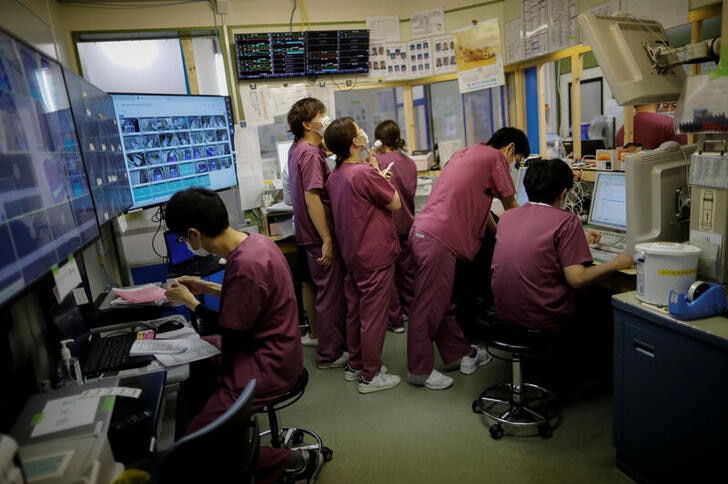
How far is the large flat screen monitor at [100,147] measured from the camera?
209cm

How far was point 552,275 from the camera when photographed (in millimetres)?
2016

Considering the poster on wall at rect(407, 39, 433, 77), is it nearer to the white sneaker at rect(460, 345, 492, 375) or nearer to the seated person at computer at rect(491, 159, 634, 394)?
the seated person at computer at rect(491, 159, 634, 394)

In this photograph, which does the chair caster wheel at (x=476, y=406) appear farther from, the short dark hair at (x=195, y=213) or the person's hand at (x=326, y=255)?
the short dark hair at (x=195, y=213)

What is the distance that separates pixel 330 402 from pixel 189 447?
163 centimetres

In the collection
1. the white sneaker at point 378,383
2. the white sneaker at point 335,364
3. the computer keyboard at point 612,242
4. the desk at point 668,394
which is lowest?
the white sneaker at point 335,364

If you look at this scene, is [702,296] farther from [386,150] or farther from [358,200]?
[386,150]

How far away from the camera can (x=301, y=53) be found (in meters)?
3.92

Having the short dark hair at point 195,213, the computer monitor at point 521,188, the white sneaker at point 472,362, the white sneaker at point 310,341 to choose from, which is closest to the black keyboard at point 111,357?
the short dark hair at point 195,213

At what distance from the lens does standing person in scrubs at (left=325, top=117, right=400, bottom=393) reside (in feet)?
8.10

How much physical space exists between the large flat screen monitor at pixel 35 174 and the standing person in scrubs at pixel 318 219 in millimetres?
1144

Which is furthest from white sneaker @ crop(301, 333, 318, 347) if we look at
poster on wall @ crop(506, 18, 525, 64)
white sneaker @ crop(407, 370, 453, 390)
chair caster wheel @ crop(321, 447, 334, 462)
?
poster on wall @ crop(506, 18, 525, 64)

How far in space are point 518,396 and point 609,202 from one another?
3.95ft

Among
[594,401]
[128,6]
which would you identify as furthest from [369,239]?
[128,6]

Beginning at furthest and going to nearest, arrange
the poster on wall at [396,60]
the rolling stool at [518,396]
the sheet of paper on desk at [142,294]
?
the poster on wall at [396,60] < the sheet of paper on desk at [142,294] < the rolling stool at [518,396]
